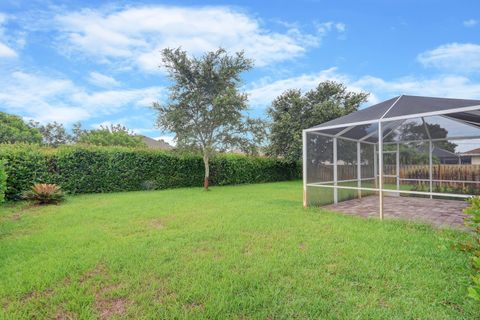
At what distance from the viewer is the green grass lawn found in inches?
90.1

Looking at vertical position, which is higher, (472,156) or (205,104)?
(205,104)

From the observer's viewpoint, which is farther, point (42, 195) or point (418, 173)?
point (418, 173)

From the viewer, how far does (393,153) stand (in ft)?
31.9

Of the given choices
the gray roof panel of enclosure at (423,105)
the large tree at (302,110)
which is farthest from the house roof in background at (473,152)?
the large tree at (302,110)

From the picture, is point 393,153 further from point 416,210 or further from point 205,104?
point 205,104

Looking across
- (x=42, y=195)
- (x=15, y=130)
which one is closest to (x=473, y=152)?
(x=42, y=195)

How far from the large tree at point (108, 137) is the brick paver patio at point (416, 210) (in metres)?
24.0

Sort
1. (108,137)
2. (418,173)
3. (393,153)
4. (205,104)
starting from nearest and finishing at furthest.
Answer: (418,173) < (393,153) < (205,104) < (108,137)

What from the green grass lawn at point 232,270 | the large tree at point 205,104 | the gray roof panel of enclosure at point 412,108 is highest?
the large tree at point 205,104

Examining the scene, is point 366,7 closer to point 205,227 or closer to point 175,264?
point 205,227

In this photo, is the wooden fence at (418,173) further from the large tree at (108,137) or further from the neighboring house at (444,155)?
the large tree at (108,137)

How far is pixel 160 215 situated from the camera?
6094 millimetres

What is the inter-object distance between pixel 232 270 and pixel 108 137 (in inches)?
1170

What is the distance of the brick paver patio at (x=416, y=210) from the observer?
5688mm
